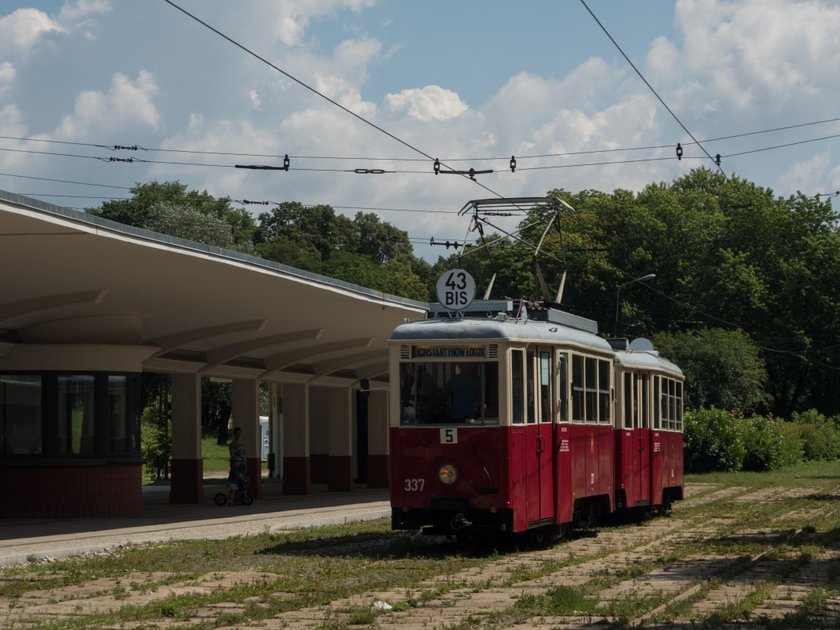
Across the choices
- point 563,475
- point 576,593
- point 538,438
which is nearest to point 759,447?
point 563,475

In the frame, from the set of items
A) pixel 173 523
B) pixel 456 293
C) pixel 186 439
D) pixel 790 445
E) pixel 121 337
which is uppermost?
pixel 456 293

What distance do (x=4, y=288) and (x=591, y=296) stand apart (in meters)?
53.3

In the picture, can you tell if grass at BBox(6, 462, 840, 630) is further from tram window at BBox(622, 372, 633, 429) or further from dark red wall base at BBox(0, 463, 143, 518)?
dark red wall base at BBox(0, 463, 143, 518)

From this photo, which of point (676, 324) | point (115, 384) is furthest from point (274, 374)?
point (676, 324)

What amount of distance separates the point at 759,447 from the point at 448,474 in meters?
32.8

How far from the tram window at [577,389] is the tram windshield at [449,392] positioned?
1.90 metres

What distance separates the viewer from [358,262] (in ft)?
255

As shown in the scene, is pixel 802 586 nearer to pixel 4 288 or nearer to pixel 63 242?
pixel 63 242

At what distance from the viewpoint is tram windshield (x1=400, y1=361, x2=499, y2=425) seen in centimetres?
1562

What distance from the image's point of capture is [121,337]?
2262 centimetres

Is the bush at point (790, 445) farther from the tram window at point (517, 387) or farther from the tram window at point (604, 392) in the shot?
the tram window at point (517, 387)

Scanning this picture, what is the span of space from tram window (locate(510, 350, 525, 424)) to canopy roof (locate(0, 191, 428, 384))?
183 inches

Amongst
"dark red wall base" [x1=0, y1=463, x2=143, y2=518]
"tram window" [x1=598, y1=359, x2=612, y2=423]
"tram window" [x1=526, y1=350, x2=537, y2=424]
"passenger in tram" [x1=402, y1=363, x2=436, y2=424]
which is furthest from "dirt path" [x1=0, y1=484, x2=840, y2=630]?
"dark red wall base" [x1=0, y1=463, x2=143, y2=518]

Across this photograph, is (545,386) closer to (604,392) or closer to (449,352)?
(449,352)
